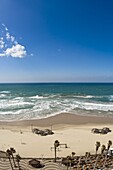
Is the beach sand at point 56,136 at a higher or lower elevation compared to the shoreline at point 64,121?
lower

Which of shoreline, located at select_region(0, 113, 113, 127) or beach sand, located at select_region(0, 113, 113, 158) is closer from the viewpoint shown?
beach sand, located at select_region(0, 113, 113, 158)

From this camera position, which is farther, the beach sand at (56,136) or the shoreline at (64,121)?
the shoreline at (64,121)

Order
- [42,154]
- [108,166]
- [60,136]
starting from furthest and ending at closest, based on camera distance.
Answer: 1. [60,136]
2. [42,154]
3. [108,166]

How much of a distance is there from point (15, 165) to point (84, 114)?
2407 cm

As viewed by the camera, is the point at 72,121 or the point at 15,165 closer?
the point at 15,165

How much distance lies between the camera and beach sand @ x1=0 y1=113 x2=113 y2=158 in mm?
23369

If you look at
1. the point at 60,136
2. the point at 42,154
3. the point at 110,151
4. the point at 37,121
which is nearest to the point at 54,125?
the point at 37,121

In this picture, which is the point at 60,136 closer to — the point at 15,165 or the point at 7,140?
the point at 7,140

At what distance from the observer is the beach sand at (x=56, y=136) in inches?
920

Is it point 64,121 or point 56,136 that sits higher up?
point 64,121

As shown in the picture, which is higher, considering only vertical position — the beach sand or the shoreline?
the shoreline

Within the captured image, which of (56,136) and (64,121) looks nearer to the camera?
(56,136)

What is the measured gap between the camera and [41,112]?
1708 inches

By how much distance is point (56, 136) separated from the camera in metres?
28.3
